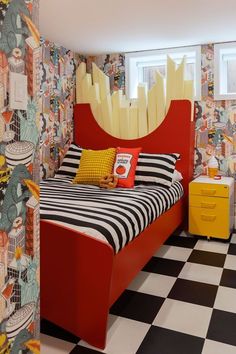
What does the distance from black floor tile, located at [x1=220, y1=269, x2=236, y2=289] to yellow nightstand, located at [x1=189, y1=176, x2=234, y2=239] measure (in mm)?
707

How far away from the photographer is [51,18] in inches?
114

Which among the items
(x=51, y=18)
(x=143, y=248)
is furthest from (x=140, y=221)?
(x=51, y=18)

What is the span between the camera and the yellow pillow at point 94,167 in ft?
10.6

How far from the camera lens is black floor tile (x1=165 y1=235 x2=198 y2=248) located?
324 centimetres

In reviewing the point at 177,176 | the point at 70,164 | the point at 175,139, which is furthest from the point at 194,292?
the point at 70,164

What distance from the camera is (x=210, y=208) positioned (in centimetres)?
331

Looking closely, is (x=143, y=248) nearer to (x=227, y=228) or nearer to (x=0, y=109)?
(x=227, y=228)

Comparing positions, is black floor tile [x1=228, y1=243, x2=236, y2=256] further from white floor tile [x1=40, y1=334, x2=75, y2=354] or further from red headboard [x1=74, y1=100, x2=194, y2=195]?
white floor tile [x1=40, y1=334, x2=75, y2=354]

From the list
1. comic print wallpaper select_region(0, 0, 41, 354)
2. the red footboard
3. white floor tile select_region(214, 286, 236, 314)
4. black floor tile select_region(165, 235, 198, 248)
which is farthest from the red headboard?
comic print wallpaper select_region(0, 0, 41, 354)

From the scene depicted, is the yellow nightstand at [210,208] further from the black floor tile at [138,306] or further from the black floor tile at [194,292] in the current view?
the black floor tile at [138,306]

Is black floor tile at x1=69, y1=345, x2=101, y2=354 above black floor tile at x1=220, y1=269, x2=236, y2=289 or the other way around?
the other way around

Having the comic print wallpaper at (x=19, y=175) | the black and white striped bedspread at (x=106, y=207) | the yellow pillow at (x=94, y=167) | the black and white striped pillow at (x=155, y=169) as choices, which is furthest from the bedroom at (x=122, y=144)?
the yellow pillow at (x=94, y=167)

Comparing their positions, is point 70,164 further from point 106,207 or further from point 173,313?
point 173,313

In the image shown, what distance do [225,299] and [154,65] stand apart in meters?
2.98
